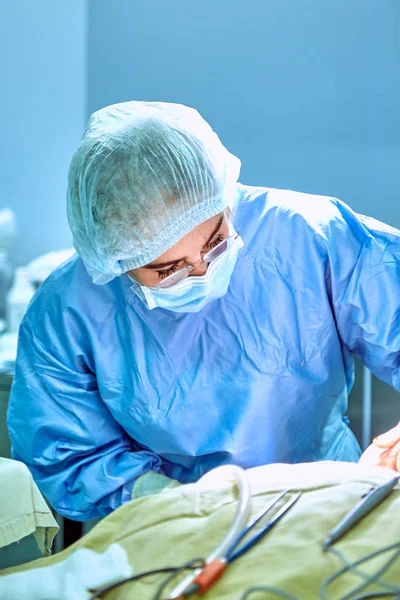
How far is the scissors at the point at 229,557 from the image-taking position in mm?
900

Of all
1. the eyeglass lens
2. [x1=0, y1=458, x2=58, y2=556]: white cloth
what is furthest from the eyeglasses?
[x1=0, y1=458, x2=58, y2=556]: white cloth

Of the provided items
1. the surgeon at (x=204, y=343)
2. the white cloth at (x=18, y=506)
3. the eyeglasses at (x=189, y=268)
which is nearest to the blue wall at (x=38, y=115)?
the surgeon at (x=204, y=343)

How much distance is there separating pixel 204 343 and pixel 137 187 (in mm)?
377

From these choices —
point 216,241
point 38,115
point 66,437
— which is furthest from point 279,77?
point 66,437

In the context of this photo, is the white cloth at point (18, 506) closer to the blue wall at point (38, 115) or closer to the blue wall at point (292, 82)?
the blue wall at point (292, 82)

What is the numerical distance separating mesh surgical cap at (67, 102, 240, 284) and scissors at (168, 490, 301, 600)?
1.77ft

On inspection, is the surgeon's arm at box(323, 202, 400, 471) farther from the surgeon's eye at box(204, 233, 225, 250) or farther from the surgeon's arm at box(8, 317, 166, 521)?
the surgeon's arm at box(8, 317, 166, 521)

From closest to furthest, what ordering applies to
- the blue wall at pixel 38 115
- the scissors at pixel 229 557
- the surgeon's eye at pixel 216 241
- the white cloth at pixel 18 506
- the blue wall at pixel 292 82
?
1. the scissors at pixel 229 557
2. the white cloth at pixel 18 506
3. the surgeon's eye at pixel 216 241
4. the blue wall at pixel 292 82
5. the blue wall at pixel 38 115

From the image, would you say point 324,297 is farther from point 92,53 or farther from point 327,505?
point 92,53

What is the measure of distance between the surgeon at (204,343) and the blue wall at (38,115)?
2.34 meters

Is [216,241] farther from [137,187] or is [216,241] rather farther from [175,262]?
[137,187]

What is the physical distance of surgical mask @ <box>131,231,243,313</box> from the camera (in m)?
1.46

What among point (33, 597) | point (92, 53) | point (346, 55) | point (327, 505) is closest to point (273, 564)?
point (327, 505)

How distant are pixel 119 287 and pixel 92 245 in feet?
0.68
